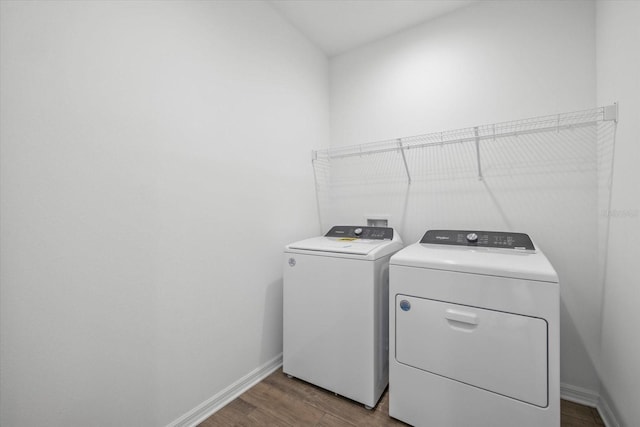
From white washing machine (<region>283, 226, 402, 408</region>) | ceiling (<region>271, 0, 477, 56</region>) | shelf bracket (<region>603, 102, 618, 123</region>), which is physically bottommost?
white washing machine (<region>283, 226, 402, 408</region>)

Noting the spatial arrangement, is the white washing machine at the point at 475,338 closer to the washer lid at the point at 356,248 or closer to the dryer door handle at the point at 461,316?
the dryer door handle at the point at 461,316

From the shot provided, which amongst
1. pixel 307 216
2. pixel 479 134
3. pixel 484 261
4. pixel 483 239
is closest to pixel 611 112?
pixel 479 134

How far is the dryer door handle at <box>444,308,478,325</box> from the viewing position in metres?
1.16

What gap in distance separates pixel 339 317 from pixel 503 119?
67.1 inches

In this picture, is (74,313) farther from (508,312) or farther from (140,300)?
(508,312)

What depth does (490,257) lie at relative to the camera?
4.23ft

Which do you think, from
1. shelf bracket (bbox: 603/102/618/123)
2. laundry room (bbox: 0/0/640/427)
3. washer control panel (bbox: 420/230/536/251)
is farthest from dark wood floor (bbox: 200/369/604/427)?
shelf bracket (bbox: 603/102/618/123)

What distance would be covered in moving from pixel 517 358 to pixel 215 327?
58.6 inches

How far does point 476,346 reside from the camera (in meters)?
1.16

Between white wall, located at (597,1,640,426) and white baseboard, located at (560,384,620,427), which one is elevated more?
white wall, located at (597,1,640,426)

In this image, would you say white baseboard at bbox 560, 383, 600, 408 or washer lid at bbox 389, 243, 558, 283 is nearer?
washer lid at bbox 389, 243, 558, 283

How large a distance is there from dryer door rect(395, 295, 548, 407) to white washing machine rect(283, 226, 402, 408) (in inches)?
7.4

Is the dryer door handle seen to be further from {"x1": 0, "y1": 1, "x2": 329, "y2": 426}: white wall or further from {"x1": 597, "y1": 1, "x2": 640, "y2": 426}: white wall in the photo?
{"x1": 0, "y1": 1, "x2": 329, "y2": 426}: white wall

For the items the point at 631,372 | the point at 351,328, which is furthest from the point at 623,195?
the point at 351,328
